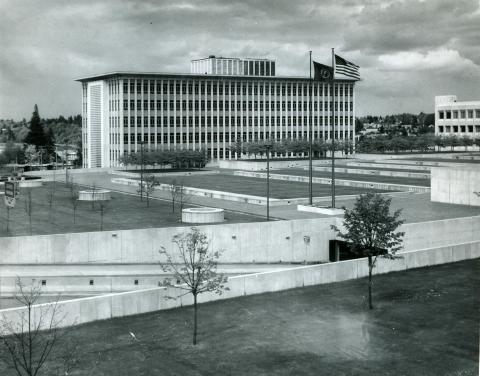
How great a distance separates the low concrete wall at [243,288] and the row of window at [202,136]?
83.3 m

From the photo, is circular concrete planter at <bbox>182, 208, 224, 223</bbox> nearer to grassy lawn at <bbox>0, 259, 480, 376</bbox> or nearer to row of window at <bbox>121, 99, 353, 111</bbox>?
grassy lawn at <bbox>0, 259, 480, 376</bbox>

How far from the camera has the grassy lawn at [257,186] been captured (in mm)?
57500

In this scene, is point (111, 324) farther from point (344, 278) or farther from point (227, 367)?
point (344, 278)

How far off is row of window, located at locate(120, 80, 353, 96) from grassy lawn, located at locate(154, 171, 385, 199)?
36.1 metres

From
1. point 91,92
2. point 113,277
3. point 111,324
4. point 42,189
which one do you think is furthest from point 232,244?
point 91,92

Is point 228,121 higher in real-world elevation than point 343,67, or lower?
higher

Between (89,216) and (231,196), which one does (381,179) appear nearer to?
(231,196)

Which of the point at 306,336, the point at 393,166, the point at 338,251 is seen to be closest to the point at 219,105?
the point at 393,166

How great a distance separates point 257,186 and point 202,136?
55747mm

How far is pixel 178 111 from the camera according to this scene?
385 feet

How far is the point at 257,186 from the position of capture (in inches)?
2596

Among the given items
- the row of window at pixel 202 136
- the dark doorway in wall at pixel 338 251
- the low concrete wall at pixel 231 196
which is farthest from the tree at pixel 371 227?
the row of window at pixel 202 136

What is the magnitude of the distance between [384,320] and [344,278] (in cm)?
561

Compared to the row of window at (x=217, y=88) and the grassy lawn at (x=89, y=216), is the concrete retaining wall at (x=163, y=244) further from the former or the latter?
the row of window at (x=217, y=88)
